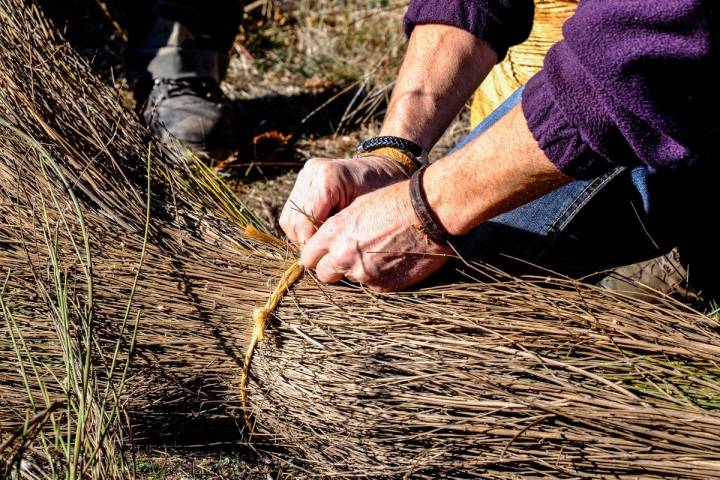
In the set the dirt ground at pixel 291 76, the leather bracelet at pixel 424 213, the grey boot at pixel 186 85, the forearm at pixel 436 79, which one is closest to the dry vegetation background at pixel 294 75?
the dirt ground at pixel 291 76

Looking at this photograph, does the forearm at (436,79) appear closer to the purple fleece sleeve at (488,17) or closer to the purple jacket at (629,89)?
the purple fleece sleeve at (488,17)

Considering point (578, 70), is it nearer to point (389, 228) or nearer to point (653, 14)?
point (653, 14)

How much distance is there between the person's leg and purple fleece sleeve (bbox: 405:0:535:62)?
93 centimetres

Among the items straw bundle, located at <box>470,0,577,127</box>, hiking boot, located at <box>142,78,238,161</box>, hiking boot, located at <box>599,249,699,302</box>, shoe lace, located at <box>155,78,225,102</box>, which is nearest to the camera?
hiking boot, located at <box>599,249,699,302</box>

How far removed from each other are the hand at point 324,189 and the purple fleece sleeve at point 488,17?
473 millimetres

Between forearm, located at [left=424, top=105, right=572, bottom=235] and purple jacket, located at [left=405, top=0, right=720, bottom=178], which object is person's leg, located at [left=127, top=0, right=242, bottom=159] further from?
purple jacket, located at [left=405, top=0, right=720, bottom=178]

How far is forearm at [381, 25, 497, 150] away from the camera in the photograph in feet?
6.08

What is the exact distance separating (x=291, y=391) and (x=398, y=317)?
0.25m

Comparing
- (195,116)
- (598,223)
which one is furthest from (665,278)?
(195,116)

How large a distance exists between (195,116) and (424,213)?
1369 mm

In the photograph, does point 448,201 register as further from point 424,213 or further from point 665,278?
point 665,278

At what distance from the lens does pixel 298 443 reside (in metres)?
1.53

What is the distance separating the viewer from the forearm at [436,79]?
1854mm

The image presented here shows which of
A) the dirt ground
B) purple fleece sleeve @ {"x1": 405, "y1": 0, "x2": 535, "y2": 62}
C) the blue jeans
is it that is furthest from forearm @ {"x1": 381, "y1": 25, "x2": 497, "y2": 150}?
the dirt ground
